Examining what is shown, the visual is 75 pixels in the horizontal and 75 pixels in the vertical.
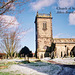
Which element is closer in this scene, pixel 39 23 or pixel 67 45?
pixel 67 45

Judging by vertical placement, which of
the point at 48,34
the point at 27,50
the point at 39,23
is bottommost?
the point at 27,50

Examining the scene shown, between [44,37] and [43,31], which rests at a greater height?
[43,31]

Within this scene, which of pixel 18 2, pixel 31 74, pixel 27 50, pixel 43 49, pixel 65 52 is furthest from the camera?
pixel 27 50

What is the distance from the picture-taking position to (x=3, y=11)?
6219 millimetres

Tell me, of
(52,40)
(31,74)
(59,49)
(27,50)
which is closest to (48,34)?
(52,40)

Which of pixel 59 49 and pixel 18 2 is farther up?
pixel 18 2

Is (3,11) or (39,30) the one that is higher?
Answer: (39,30)

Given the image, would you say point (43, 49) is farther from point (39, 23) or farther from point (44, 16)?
point (44, 16)

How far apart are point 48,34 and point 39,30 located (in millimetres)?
3692

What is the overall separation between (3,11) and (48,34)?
30.5 meters

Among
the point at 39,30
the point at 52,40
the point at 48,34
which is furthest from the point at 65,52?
the point at 39,30

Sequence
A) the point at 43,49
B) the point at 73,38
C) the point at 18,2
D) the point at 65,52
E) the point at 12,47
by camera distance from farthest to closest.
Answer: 1. the point at 73,38
2. the point at 43,49
3. the point at 65,52
4. the point at 12,47
5. the point at 18,2

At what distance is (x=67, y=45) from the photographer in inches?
1244

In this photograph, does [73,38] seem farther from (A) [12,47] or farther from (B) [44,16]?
(A) [12,47]
